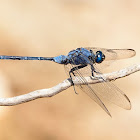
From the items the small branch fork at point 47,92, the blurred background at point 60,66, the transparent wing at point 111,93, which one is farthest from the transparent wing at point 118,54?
the blurred background at point 60,66

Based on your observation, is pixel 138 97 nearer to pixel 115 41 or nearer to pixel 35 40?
pixel 115 41

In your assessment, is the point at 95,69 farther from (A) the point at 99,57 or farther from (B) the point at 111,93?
(B) the point at 111,93

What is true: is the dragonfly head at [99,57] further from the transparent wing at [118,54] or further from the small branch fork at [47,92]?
the small branch fork at [47,92]

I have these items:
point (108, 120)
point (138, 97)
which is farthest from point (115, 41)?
point (108, 120)

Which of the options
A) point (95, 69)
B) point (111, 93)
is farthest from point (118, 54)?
point (111, 93)

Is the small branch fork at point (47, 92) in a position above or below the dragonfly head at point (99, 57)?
above
